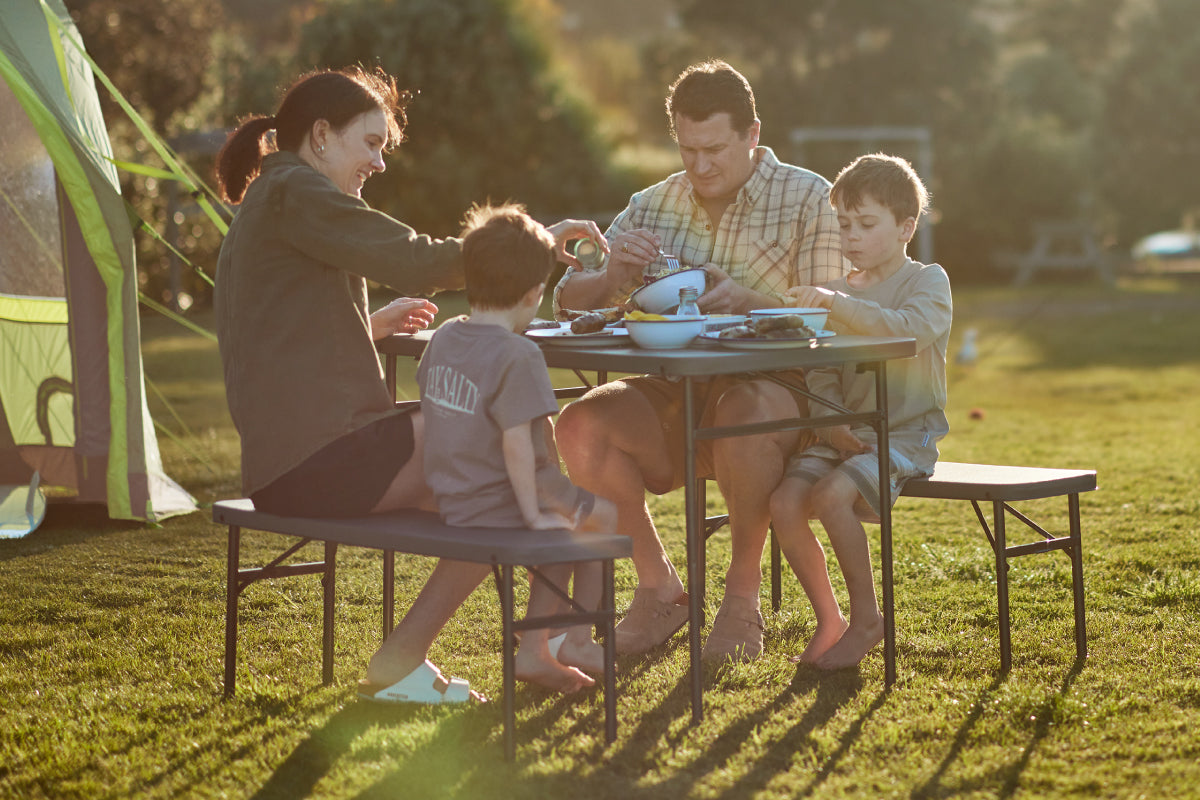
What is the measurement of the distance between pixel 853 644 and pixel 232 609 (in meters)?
1.46

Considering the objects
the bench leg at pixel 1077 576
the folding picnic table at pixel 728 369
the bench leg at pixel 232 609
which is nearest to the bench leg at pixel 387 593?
the bench leg at pixel 232 609

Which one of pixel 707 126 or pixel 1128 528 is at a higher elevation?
pixel 707 126

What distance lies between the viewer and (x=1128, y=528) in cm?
505

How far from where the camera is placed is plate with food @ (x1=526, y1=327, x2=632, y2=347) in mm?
3104

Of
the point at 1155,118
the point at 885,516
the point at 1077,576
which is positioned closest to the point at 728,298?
the point at 885,516

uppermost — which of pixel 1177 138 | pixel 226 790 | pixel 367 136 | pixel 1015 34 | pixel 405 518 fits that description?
pixel 1015 34

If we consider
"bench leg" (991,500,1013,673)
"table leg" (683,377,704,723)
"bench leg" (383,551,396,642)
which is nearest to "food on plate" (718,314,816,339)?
"table leg" (683,377,704,723)

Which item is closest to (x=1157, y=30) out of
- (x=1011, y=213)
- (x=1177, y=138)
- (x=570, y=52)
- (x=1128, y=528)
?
(x=1177, y=138)

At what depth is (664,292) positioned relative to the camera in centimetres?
329

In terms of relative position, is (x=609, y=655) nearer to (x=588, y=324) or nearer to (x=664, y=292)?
(x=588, y=324)

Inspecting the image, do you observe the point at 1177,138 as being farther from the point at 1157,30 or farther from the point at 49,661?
the point at 49,661

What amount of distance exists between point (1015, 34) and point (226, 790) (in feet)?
120

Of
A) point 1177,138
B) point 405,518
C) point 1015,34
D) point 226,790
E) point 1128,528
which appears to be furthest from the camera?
point 1015,34

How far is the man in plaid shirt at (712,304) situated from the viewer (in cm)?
348
